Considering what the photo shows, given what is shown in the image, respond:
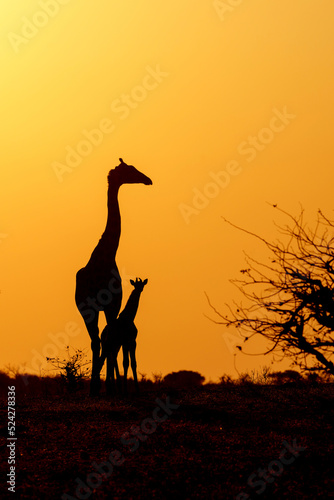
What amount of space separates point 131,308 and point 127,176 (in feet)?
12.0

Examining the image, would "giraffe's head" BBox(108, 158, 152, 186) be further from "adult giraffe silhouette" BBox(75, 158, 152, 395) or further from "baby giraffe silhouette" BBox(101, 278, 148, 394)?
"baby giraffe silhouette" BBox(101, 278, 148, 394)

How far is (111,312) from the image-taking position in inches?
866

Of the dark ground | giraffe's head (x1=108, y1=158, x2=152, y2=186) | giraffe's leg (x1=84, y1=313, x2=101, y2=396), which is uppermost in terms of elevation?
giraffe's head (x1=108, y1=158, x2=152, y2=186)

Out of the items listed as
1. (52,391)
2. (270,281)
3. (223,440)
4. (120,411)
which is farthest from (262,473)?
(52,391)

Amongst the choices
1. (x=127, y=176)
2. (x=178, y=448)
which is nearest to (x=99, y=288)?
(x=127, y=176)

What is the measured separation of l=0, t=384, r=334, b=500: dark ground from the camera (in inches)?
502

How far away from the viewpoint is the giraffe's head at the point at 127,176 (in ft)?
77.9

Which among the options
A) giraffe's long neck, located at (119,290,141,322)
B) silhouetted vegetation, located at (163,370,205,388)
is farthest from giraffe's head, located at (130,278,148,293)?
silhouetted vegetation, located at (163,370,205,388)

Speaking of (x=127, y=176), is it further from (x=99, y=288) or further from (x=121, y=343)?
(x=121, y=343)

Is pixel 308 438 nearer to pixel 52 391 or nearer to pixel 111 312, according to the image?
pixel 111 312

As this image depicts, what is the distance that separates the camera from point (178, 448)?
14562 mm

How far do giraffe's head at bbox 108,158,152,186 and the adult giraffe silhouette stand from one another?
3.25ft

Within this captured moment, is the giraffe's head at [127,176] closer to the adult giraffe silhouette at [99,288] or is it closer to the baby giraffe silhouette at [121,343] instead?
the adult giraffe silhouette at [99,288]

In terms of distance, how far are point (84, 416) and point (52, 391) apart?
8896mm
